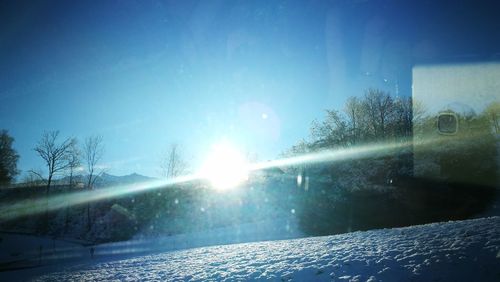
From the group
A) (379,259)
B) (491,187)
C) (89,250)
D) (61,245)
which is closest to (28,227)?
(61,245)

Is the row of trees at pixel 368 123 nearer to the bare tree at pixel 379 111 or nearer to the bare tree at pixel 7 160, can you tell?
the bare tree at pixel 379 111

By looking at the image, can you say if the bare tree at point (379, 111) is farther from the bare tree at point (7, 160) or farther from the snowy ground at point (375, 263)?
the bare tree at point (7, 160)

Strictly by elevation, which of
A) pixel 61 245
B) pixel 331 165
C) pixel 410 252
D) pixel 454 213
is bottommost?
pixel 61 245

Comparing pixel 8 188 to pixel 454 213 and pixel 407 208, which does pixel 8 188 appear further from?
pixel 454 213

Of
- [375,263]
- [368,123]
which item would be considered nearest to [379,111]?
[368,123]

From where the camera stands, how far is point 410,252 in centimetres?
980

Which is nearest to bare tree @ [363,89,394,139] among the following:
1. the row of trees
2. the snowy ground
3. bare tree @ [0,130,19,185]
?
the row of trees

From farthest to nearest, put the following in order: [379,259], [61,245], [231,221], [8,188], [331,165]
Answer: [8,188], [331,165], [231,221], [61,245], [379,259]

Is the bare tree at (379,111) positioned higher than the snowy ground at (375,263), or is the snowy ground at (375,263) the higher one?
the bare tree at (379,111)

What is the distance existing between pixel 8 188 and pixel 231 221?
41.2 metres

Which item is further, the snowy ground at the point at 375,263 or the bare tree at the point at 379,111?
the bare tree at the point at 379,111

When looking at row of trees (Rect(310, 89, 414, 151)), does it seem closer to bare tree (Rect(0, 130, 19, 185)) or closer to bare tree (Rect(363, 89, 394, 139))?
bare tree (Rect(363, 89, 394, 139))

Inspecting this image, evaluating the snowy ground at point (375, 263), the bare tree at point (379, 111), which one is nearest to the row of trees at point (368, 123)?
the bare tree at point (379, 111)

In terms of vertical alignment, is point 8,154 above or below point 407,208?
above
